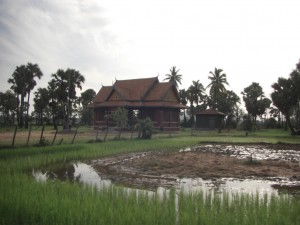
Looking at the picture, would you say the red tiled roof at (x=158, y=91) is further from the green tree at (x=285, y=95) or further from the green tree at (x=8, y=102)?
the green tree at (x=8, y=102)

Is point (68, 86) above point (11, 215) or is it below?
above

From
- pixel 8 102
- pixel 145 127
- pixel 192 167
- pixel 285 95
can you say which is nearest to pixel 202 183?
pixel 192 167

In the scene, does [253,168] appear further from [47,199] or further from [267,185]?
[47,199]

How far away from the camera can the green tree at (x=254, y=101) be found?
2114 inches

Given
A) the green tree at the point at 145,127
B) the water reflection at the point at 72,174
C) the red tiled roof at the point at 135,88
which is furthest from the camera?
the red tiled roof at the point at 135,88

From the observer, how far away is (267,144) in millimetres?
26125

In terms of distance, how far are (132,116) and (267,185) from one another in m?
30.9

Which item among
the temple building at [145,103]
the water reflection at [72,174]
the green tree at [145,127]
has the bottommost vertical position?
the water reflection at [72,174]

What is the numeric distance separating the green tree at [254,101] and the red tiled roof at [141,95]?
17.2m

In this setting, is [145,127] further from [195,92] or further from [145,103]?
[195,92]

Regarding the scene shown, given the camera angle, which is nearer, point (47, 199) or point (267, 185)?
point (47, 199)

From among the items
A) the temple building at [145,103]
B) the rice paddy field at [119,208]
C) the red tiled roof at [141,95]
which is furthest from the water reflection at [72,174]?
the red tiled roof at [141,95]

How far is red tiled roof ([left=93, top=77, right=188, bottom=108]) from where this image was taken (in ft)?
130

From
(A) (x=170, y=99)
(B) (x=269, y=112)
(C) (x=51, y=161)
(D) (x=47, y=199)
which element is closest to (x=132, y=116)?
(A) (x=170, y=99)
